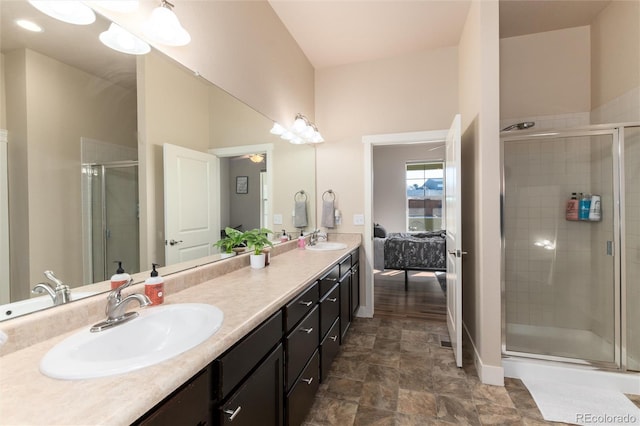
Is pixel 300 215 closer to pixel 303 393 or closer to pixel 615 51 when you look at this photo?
pixel 303 393

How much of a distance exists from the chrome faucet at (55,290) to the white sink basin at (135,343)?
0.45ft

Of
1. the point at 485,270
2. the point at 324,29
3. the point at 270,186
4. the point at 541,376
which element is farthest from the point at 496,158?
the point at 324,29

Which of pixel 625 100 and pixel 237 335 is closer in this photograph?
pixel 237 335

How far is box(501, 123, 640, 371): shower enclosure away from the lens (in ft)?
6.86

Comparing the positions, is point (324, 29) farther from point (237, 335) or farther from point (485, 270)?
point (237, 335)

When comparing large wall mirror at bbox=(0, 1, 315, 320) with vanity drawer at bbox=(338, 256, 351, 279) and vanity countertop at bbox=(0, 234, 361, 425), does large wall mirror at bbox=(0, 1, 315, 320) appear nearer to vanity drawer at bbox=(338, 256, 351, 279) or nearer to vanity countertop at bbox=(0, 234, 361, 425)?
vanity countertop at bbox=(0, 234, 361, 425)

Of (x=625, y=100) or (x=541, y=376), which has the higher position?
(x=625, y=100)

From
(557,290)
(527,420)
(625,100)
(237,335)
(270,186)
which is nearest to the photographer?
(237,335)

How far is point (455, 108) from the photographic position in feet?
9.74

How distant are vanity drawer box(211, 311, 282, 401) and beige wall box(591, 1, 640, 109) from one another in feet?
10.0

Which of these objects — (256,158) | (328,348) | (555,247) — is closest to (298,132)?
(256,158)

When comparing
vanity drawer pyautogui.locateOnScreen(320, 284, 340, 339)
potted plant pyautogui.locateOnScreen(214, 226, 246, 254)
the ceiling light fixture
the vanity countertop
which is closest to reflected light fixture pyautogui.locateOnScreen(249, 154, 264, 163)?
the ceiling light fixture

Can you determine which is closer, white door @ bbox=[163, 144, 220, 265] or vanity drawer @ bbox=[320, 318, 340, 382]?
white door @ bbox=[163, 144, 220, 265]

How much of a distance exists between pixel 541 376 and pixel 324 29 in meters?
3.42
